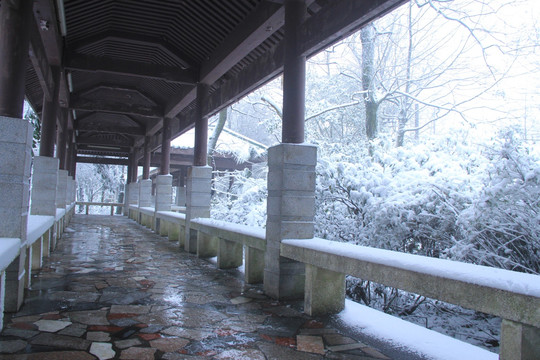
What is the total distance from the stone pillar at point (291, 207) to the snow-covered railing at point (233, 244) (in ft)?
1.70

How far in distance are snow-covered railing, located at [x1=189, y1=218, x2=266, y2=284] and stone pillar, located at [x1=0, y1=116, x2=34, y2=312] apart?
2780 mm

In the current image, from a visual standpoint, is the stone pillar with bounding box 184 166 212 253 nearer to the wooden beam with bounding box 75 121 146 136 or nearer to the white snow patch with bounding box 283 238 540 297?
the white snow patch with bounding box 283 238 540 297

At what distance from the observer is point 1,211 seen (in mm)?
4316

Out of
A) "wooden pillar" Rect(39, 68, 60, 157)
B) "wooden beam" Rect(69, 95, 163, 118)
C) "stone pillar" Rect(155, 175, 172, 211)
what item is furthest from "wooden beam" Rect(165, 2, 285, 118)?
"stone pillar" Rect(155, 175, 172, 211)

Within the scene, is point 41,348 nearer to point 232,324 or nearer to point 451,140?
point 232,324

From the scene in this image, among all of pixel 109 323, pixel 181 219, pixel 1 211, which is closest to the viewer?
pixel 109 323

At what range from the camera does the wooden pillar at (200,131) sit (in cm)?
950

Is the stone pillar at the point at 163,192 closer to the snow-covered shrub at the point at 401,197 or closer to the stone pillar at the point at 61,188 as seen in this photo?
the stone pillar at the point at 61,188

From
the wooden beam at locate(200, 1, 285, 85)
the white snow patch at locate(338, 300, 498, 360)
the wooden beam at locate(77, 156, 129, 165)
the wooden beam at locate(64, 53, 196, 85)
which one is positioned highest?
the wooden beam at locate(64, 53, 196, 85)

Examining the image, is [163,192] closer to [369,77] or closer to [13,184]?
[369,77]

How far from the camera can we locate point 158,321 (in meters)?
4.17

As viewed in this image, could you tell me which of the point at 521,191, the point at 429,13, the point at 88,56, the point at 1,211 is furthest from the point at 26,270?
the point at 429,13

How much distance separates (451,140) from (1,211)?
19.3 feet

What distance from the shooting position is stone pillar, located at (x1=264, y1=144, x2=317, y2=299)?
5.18 meters
